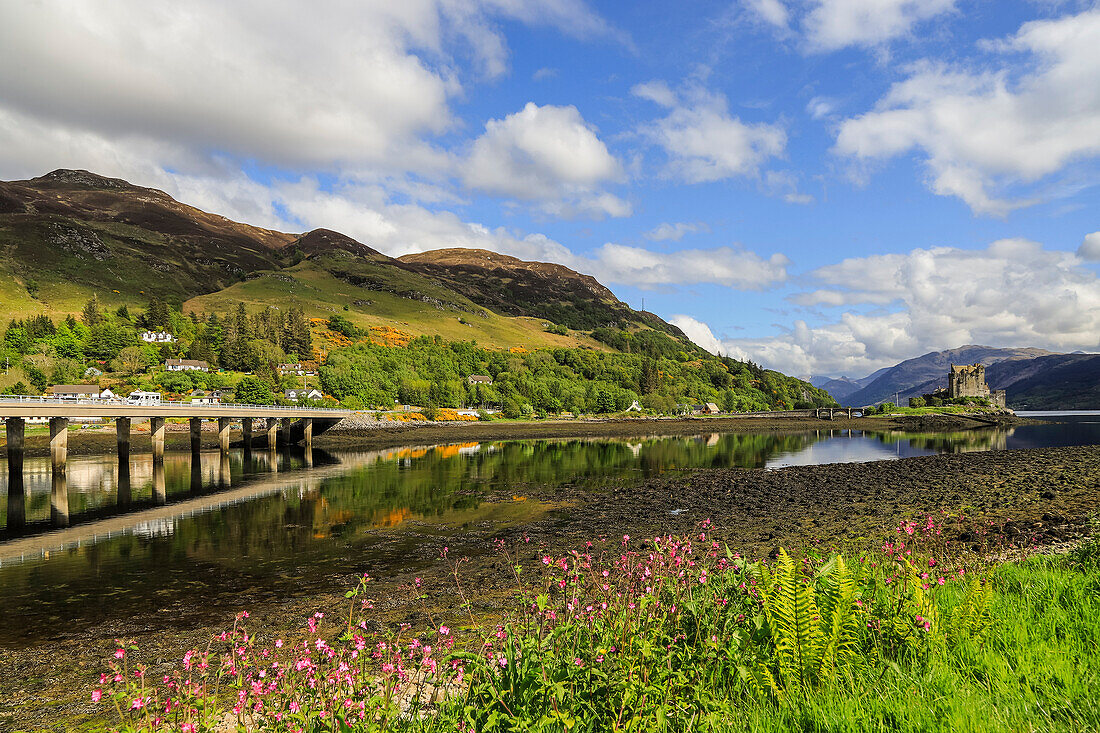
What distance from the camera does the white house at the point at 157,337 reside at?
153400 mm

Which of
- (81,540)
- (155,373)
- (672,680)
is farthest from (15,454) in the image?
(155,373)

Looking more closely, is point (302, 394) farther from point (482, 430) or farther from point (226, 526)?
point (226, 526)

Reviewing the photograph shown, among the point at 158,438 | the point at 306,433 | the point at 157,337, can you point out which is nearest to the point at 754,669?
the point at 158,438

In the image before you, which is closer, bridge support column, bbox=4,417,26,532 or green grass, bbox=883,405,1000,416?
bridge support column, bbox=4,417,26,532

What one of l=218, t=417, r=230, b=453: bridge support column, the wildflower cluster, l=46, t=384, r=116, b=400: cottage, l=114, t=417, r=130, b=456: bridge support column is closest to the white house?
l=46, t=384, r=116, b=400: cottage

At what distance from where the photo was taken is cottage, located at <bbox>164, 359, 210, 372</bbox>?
121 m

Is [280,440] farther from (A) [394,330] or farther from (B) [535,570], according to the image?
(A) [394,330]

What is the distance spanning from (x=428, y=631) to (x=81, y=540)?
20.0m

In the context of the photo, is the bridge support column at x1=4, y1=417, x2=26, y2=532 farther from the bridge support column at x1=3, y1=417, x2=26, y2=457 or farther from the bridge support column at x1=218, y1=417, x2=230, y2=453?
the bridge support column at x1=218, y1=417, x2=230, y2=453

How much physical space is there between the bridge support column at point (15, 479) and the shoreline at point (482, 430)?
1916 cm

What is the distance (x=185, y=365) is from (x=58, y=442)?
3629 inches

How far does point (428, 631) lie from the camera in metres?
12.0

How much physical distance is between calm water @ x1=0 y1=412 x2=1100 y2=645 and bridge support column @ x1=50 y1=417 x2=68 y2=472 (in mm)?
1878

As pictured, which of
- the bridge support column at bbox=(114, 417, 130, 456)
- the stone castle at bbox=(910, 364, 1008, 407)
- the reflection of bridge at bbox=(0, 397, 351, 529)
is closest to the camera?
the reflection of bridge at bbox=(0, 397, 351, 529)
